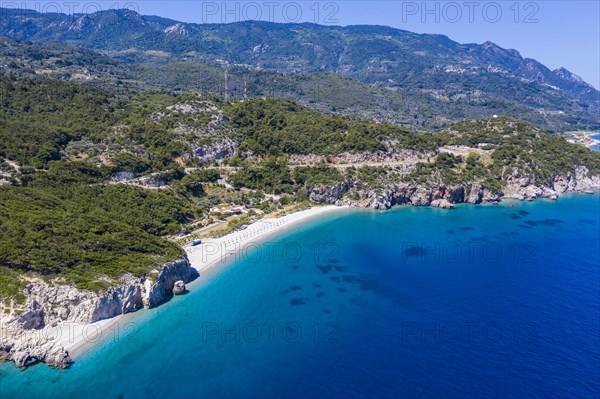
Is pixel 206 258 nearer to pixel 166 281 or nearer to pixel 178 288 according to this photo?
pixel 178 288

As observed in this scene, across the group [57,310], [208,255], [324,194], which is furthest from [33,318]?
[324,194]

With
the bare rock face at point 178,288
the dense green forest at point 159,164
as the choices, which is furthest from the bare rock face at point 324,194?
the bare rock face at point 178,288

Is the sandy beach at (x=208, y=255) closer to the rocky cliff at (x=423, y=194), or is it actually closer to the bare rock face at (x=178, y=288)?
the bare rock face at (x=178, y=288)

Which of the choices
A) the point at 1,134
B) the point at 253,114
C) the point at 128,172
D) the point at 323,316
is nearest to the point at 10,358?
the point at 323,316

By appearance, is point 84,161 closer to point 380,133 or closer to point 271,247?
point 271,247

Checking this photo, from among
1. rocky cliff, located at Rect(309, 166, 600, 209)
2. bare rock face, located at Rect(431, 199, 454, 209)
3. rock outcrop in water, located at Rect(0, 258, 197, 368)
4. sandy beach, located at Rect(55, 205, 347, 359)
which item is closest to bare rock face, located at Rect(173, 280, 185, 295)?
rock outcrop in water, located at Rect(0, 258, 197, 368)

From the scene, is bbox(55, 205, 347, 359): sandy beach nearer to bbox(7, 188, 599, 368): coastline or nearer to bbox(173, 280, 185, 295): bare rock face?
bbox(7, 188, 599, 368): coastline
